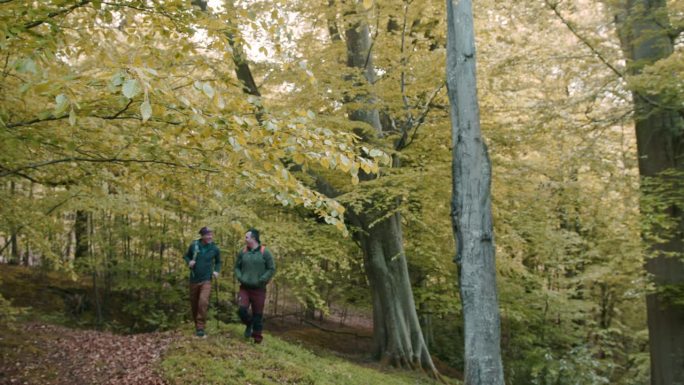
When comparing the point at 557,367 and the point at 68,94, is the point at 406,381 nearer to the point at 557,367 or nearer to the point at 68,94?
the point at 557,367

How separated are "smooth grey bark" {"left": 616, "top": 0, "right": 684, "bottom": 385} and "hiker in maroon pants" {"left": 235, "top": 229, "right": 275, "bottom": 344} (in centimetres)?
634

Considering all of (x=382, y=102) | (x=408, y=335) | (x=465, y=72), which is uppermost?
(x=382, y=102)

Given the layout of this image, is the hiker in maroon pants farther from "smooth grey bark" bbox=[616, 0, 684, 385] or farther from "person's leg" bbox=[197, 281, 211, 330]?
"smooth grey bark" bbox=[616, 0, 684, 385]

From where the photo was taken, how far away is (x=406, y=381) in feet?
30.8

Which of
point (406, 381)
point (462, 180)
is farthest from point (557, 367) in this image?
point (462, 180)

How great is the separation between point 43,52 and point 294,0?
8.79m

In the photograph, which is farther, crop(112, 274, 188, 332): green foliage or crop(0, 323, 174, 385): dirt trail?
crop(112, 274, 188, 332): green foliage

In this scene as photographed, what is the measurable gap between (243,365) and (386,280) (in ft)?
15.9

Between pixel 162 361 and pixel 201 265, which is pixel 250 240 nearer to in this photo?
pixel 201 265

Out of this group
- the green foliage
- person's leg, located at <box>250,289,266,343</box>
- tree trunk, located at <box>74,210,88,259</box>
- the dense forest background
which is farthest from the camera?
tree trunk, located at <box>74,210,88,259</box>

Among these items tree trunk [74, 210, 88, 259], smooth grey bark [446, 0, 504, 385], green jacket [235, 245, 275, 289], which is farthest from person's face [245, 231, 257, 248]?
tree trunk [74, 210, 88, 259]

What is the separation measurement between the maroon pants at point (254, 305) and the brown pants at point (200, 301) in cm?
56

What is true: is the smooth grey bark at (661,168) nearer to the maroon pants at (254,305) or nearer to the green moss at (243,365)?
the green moss at (243,365)

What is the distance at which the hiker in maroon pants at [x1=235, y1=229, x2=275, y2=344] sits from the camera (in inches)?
307
